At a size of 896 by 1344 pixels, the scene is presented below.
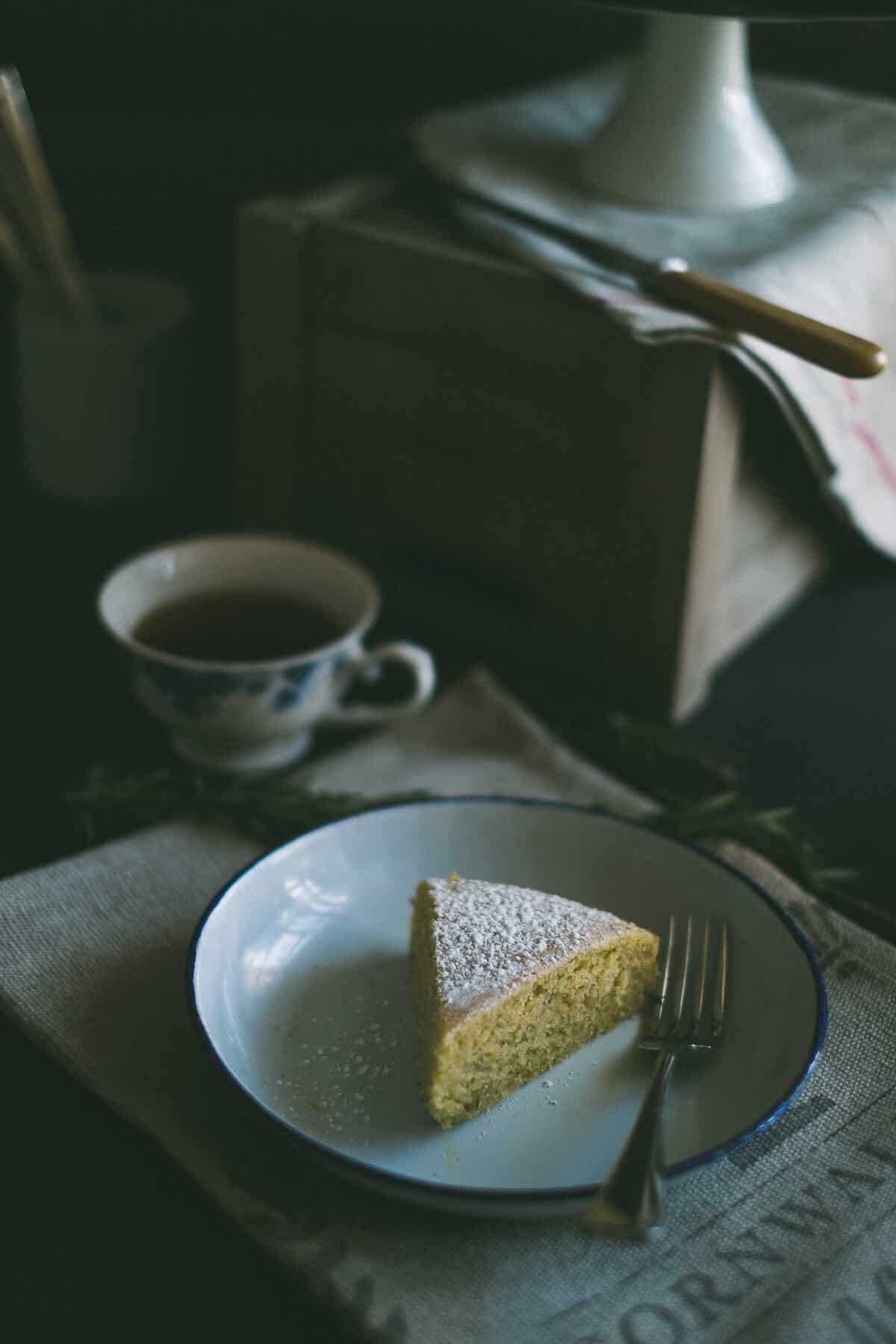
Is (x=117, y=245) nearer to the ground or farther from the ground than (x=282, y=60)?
nearer to the ground

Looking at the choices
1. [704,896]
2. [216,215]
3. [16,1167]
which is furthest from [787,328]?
[216,215]

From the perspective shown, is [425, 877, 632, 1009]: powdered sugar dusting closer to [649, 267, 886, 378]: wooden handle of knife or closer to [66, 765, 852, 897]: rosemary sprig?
[66, 765, 852, 897]: rosemary sprig

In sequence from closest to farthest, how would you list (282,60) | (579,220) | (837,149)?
(579,220), (837,149), (282,60)

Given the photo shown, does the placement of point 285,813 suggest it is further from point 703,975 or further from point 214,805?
point 703,975

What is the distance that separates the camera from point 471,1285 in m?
0.50

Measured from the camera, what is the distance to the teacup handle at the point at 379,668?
811mm

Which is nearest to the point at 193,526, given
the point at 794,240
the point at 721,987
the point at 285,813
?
the point at 285,813

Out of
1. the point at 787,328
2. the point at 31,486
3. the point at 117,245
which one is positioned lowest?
the point at 31,486

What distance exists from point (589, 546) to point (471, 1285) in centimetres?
46

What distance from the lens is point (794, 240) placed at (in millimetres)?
818

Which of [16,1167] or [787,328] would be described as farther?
[787,328]

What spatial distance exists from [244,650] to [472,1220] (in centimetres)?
38

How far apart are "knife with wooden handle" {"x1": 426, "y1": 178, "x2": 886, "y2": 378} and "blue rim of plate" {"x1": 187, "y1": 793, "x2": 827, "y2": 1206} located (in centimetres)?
24

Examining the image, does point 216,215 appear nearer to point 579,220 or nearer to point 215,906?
point 579,220
